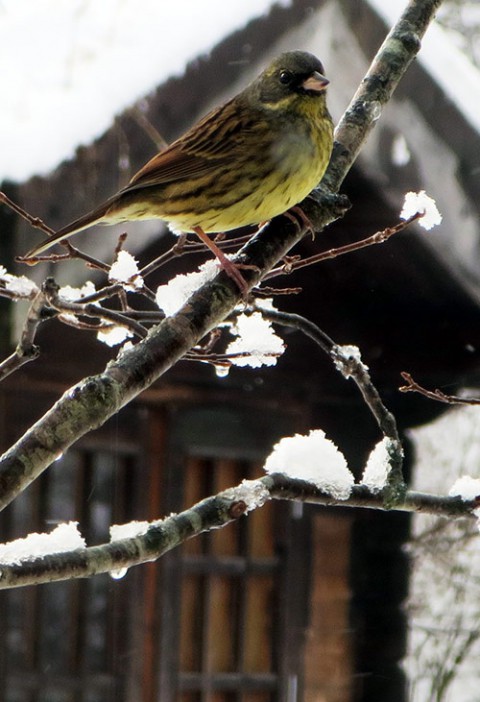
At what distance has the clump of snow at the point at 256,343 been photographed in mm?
1322

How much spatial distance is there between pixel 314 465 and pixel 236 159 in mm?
545

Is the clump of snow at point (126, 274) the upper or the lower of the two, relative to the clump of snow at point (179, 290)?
upper

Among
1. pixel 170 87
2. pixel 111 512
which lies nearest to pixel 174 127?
pixel 170 87

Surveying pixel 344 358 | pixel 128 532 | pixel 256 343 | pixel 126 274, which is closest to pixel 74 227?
pixel 126 274

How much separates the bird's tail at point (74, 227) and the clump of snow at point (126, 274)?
6 cm

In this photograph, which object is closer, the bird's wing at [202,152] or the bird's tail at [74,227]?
the bird's tail at [74,227]

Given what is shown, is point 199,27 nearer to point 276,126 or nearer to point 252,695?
point 276,126

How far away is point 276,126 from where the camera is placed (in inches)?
58.2

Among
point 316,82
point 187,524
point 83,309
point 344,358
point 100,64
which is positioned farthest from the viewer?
point 100,64

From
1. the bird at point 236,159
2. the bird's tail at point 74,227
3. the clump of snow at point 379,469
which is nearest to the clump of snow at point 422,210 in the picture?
the bird at point 236,159

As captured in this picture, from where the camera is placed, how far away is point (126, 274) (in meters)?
1.26

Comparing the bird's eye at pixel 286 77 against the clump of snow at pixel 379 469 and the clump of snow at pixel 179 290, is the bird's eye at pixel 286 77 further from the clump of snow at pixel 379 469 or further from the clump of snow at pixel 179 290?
the clump of snow at pixel 379 469

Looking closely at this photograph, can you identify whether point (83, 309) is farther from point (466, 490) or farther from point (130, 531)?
point (466, 490)

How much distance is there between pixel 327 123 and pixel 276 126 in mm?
77
